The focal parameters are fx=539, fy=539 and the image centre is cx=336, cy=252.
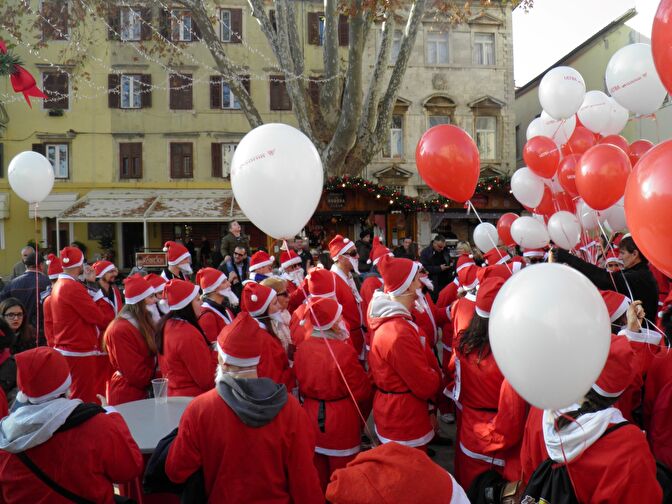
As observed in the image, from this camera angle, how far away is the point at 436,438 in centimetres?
536

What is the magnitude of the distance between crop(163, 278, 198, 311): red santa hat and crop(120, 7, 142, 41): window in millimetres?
19322

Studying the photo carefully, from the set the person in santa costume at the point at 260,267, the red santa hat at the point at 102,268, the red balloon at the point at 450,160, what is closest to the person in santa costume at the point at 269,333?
the red balloon at the point at 450,160

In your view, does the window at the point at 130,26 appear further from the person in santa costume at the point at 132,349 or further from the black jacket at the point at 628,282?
the black jacket at the point at 628,282

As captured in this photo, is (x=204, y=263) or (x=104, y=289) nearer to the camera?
(x=104, y=289)

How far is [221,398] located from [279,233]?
1.51 metres

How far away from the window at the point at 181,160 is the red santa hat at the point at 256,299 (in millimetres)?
18828

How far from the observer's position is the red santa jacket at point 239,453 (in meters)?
2.41

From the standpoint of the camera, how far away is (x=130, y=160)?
2180cm

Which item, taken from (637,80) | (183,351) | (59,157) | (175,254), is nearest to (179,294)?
(183,351)

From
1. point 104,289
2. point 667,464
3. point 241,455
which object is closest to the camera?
point 241,455

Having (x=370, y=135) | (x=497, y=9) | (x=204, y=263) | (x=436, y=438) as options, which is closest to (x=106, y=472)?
(x=436, y=438)

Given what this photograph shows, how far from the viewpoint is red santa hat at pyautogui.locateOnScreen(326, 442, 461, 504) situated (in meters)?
1.52

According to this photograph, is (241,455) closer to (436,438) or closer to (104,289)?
(436,438)

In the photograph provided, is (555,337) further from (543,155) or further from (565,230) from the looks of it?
(543,155)
